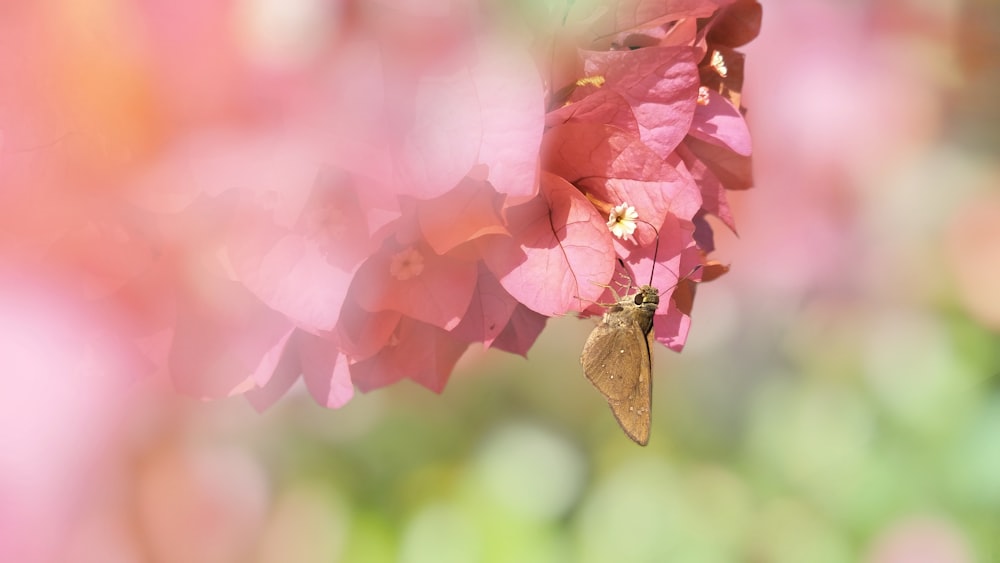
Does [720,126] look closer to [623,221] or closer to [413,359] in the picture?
[623,221]

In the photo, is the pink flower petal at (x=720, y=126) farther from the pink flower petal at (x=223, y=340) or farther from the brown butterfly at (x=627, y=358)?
the pink flower petal at (x=223, y=340)

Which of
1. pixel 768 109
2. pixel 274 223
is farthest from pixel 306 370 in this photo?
pixel 768 109

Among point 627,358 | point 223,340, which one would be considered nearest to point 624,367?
point 627,358

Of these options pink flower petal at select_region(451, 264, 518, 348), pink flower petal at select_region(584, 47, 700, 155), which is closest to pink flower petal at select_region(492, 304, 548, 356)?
pink flower petal at select_region(451, 264, 518, 348)

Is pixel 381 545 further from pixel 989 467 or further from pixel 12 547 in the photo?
pixel 989 467

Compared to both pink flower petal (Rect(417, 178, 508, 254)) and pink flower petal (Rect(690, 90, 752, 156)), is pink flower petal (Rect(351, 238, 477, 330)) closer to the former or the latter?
pink flower petal (Rect(417, 178, 508, 254))
